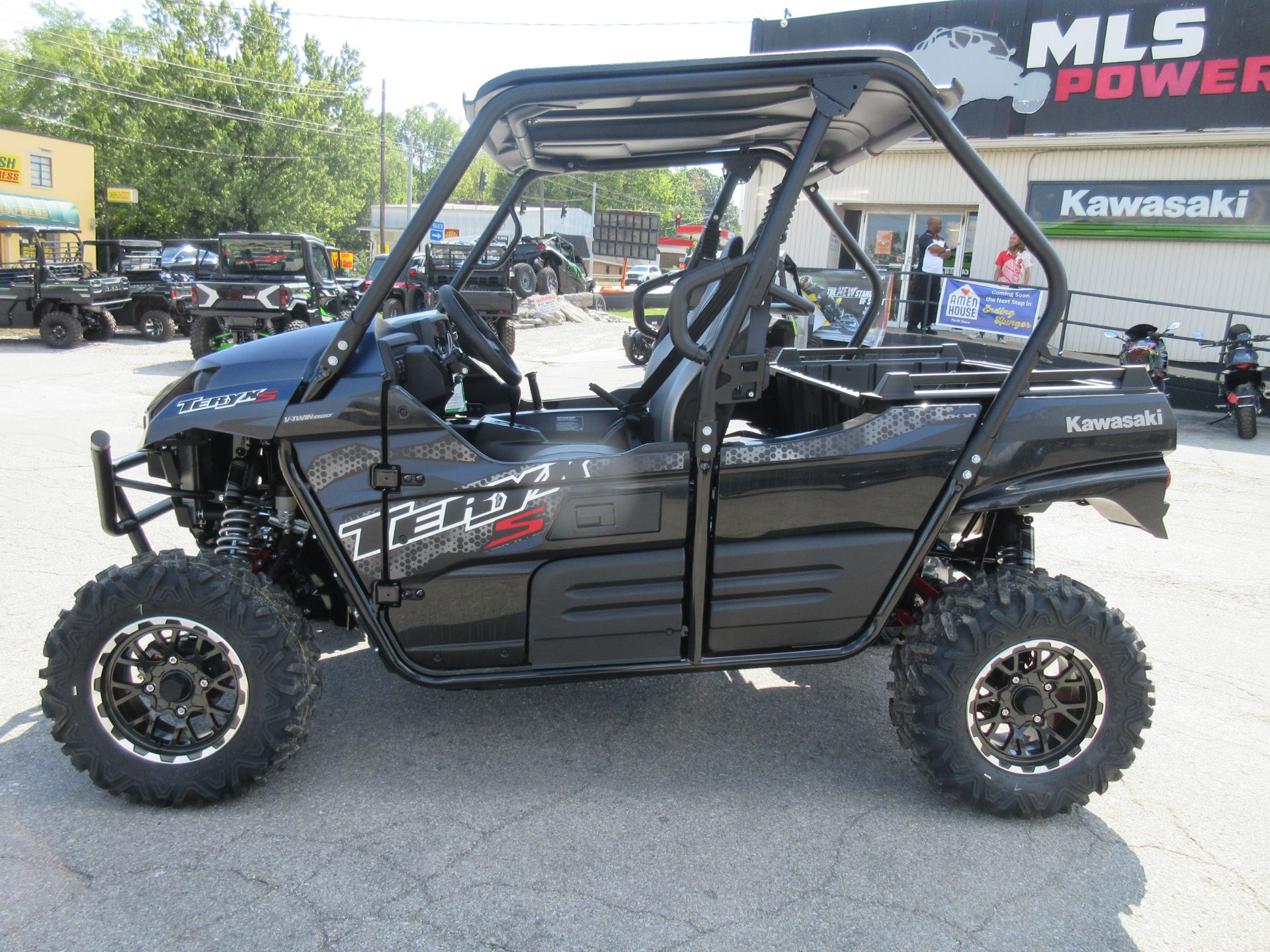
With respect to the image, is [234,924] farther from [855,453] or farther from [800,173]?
[800,173]

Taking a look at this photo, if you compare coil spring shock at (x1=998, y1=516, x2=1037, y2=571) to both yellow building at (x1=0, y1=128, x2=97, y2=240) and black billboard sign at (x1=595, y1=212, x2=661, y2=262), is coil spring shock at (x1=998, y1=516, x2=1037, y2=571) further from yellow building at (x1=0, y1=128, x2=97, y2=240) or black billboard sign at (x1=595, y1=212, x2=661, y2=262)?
yellow building at (x1=0, y1=128, x2=97, y2=240)

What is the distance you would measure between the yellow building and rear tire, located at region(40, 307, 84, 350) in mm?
18751

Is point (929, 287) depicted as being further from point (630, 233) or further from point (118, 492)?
point (630, 233)

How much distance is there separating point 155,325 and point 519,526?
16.7 m

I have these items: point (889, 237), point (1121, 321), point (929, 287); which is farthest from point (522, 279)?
point (1121, 321)

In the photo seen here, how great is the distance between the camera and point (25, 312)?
15422mm

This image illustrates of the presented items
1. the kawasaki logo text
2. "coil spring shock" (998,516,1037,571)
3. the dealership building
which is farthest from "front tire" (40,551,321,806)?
the dealership building

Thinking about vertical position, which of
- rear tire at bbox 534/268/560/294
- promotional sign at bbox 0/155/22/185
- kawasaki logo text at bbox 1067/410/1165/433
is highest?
promotional sign at bbox 0/155/22/185

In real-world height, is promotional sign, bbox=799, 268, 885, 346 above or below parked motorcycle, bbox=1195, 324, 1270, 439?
above

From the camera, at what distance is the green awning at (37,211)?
103ft

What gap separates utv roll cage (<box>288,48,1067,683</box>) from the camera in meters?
2.71

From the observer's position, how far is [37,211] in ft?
109

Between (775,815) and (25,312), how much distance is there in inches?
650

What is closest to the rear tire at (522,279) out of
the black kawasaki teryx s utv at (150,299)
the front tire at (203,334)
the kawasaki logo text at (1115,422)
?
the black kawasaki teryx s utv at (150,299)
